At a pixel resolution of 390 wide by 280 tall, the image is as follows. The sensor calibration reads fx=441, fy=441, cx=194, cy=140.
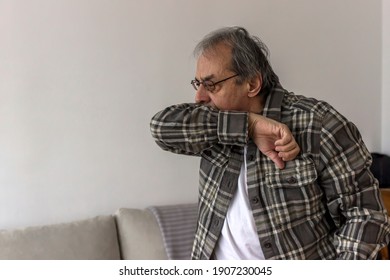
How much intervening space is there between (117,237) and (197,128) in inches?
32.5

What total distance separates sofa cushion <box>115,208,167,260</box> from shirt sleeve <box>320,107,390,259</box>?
0.82m

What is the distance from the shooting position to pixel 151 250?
1622 mm

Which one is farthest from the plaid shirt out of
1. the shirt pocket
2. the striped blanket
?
the striped blanket

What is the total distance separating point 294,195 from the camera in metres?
0.98

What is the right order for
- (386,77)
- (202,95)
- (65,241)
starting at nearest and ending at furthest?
(202,95) → (65,241) → (386,77)

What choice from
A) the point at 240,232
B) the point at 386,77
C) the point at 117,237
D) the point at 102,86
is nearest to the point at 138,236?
the point at 117,237

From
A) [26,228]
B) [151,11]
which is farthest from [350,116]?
[26,228]

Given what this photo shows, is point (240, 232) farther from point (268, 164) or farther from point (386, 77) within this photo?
point (386, 77)

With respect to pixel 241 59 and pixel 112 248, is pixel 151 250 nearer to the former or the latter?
pixel 112 248

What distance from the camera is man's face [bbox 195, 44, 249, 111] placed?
1030mm

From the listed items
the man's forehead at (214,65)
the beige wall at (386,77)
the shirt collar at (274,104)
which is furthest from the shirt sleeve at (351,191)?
the beige wall at (386,77)

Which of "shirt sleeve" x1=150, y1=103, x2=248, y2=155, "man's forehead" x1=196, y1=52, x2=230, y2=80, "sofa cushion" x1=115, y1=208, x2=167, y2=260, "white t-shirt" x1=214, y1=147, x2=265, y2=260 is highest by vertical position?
"man's forehead" x1=196, y1=52, x2=230, y2=80

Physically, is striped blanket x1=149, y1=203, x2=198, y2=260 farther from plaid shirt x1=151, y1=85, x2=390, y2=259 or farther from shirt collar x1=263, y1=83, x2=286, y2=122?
shirt collar x1=263, y1=83, x2=286, y2=122

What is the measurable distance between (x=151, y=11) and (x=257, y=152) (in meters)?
0.91
